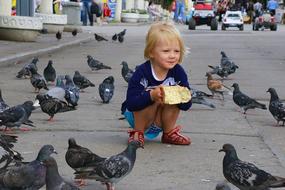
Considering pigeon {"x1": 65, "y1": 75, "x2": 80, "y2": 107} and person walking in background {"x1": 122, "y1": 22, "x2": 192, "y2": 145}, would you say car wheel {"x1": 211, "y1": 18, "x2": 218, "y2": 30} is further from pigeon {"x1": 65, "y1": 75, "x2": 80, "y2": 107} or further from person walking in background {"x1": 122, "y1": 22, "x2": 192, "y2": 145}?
person walking in background {"x1": 122, "y1": 22, "x2": 192, "y2": 145}

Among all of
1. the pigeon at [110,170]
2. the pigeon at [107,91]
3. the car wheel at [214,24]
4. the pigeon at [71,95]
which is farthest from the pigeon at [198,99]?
the car wheel at [214,24]

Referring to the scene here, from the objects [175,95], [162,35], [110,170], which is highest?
[162,35]

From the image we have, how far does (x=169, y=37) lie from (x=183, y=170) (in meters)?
1.39

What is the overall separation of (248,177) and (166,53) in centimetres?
206

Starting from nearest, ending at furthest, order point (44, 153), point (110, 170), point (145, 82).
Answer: point (44, 153)
point (110, 170)
point (145, 82)

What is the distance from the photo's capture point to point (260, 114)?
10.5 meters

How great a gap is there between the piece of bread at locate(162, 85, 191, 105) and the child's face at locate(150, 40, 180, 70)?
0.26m

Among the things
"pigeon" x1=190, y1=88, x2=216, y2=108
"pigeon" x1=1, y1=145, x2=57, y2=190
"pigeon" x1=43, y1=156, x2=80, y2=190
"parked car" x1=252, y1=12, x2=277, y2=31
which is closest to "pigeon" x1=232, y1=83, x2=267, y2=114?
"pigeon" x1=190, y1=88, x2=216, y2=108

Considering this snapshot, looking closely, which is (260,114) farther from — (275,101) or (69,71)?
(69,71)

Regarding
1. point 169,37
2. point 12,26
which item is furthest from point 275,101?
point 12,26

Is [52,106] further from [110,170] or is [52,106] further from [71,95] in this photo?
[110,170]

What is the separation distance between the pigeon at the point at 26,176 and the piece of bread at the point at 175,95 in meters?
2.03

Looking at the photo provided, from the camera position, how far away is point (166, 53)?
23.6ft

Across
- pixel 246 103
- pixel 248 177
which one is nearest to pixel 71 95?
pixel 246 103
